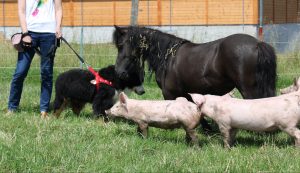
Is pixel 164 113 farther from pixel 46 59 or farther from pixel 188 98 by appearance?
pixel 46 59

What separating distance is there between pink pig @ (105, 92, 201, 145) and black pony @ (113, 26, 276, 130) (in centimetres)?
76

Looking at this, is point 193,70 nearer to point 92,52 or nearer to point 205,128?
point 205,128

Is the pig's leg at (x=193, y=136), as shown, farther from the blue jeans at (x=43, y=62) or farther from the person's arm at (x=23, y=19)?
the person's arm at (x=23, y=19)

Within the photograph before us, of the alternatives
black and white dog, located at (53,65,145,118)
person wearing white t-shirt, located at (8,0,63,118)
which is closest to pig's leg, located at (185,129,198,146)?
black and white dog, located at (53,65,145,118)

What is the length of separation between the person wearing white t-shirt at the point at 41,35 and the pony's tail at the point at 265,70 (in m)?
3.16

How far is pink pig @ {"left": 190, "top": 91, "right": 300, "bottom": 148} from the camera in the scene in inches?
219

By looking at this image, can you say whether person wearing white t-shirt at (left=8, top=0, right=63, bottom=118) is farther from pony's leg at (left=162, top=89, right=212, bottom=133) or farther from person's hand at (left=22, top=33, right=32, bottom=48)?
pony's leg at (left=162, top=89, right=212, bottom=133)

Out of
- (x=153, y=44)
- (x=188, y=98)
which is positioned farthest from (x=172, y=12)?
(x=188, y=98)

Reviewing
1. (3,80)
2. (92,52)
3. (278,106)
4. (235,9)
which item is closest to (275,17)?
(235,9)

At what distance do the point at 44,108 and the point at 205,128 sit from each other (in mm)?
2548

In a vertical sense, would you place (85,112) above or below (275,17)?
below

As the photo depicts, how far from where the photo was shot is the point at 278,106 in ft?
18.4

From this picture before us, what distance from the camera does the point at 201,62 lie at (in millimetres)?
6781

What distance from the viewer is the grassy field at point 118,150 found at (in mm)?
4871
